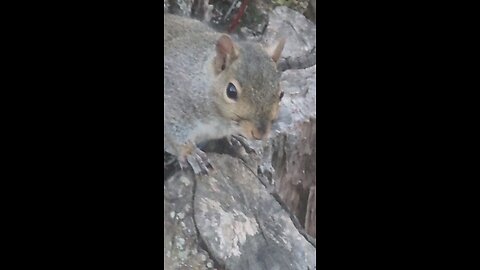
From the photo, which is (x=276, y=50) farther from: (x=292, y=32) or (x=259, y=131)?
(x=259, y=131)

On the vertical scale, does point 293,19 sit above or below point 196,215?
above

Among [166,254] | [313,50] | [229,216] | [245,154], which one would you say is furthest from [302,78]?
[166,254]

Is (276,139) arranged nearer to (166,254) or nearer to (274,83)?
(274,83)

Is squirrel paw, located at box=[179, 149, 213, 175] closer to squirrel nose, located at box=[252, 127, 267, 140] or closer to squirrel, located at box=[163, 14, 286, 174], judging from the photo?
squirrel, located at box=[163, 14, 286, 174]

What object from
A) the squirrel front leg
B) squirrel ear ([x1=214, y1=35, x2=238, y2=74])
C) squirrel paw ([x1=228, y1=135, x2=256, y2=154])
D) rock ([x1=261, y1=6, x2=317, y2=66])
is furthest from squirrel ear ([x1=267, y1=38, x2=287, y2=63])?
the squirrel front leg

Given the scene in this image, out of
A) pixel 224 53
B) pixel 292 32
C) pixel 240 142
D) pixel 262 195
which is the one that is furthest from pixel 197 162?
pixel 292 32

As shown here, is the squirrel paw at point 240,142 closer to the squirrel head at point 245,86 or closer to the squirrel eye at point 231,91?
the squirrel head at point 245,86

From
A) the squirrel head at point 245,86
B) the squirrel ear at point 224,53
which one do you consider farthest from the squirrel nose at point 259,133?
the squirrel ear at point 224,53

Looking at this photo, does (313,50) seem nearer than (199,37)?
No
